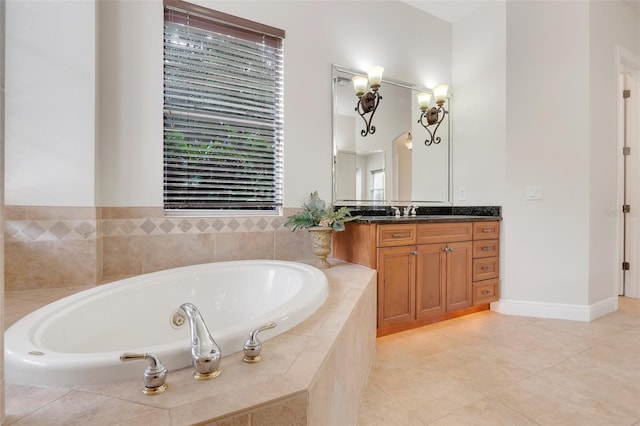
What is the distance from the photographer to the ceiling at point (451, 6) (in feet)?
9.37

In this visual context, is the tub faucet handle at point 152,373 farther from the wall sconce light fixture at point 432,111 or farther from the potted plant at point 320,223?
the wall sconce light fixture at point 432,111

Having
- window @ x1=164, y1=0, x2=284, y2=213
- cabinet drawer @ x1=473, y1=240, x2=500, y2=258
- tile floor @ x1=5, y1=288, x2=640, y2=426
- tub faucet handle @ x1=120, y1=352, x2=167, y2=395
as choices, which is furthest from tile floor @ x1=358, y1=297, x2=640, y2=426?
window @ x1=164, y1=0, x2=284, y2=213

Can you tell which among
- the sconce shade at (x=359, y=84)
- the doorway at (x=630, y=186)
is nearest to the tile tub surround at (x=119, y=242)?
the sconce shade at (x=359, y=84)

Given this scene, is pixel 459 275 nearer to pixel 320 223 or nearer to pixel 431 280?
pixel 431 280

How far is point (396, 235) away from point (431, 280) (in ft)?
1.60

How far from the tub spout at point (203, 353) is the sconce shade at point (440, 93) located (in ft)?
9.72

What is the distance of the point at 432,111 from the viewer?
299 cm

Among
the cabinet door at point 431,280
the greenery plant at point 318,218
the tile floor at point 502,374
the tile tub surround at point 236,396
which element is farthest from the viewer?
the cabinet door at point 431,280

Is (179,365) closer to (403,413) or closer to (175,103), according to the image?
(403,413)

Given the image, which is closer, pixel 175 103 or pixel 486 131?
pixel 175 103

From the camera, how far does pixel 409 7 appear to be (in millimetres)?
2928

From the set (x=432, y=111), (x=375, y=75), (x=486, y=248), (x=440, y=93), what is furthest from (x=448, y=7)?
(x=486, y=248)

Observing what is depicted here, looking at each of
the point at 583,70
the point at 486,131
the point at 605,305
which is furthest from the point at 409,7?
the point at 605,305

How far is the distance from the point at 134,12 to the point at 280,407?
2.27 m
